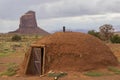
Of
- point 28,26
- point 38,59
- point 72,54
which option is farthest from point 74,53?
point 28,26

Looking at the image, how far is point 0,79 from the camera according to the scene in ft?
64.9

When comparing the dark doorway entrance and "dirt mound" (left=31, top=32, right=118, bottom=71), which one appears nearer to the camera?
"dirt mound" (left=31, top=32, right=118, bottom=71)

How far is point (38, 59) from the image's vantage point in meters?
21.0

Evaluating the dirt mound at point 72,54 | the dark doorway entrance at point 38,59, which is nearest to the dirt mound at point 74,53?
the dirt mound at point 72,54

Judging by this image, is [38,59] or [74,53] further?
[38,59]

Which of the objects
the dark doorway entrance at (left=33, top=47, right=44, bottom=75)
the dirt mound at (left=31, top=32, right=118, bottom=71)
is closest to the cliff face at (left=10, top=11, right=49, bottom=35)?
the dark doorway entrance at (left=33, top=47, right=44, bottom=75)

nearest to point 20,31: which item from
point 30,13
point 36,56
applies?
point 30,13

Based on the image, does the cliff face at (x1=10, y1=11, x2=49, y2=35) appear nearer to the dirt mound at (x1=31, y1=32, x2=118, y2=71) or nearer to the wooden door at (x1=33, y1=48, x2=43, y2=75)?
the wooden door at (x1=33, y1=48, x2=43, y2=75)

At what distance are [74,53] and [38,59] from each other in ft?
8.69

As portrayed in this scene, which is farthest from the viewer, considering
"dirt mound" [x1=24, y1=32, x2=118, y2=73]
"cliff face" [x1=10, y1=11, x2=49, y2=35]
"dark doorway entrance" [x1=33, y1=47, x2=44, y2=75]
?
"cliff face" [x1=10, y1=11, x2=49, y2=35]

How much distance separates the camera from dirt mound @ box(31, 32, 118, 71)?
19.8 meters

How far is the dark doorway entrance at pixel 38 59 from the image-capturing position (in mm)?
20750

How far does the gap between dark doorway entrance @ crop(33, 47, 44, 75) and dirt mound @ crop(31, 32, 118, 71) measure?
497 mm

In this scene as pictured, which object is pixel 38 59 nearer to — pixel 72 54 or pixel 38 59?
pixel 38 59
